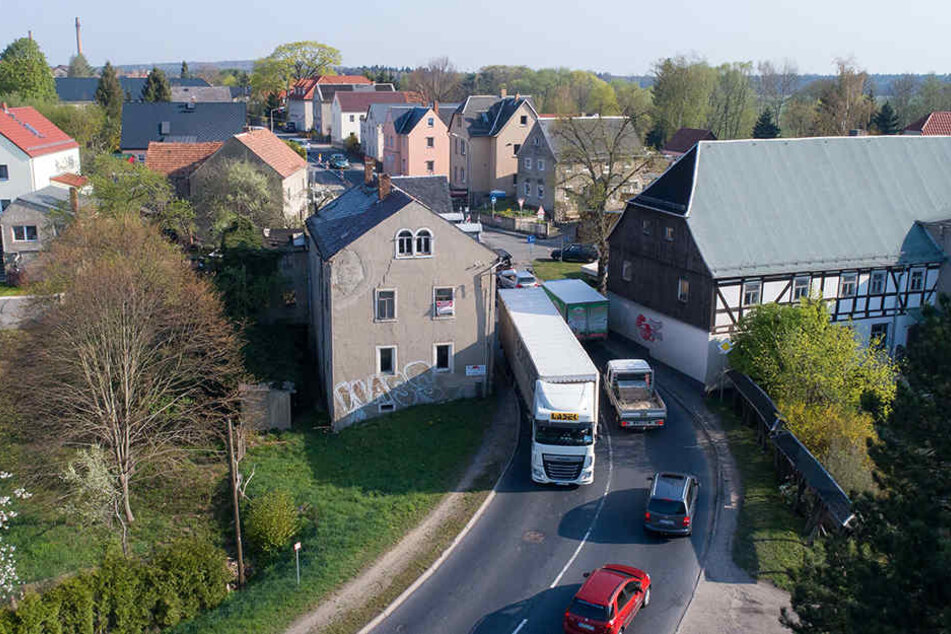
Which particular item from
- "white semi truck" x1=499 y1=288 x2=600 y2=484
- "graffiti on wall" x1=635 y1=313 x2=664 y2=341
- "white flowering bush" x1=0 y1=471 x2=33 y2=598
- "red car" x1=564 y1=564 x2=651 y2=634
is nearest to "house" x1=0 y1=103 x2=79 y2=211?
"white flowering bush" x1=0 y1=471 x2=33 y2=598

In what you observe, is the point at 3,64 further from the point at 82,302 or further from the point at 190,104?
the point at 82,302

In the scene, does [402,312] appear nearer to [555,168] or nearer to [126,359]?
[126,359]

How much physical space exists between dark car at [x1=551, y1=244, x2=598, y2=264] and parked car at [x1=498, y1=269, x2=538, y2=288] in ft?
31.2

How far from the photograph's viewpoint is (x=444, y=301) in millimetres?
37125

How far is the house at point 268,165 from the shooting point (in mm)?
60750

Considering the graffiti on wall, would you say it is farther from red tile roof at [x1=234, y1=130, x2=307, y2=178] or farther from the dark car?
red tile roof at [x1=234, y1=130, x2=307, y2=178]

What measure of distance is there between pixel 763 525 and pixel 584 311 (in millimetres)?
18319

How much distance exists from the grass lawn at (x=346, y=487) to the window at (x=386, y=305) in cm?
423

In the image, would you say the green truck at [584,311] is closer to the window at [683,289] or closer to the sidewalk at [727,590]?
the window at [683,289]

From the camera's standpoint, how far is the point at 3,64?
10612cm

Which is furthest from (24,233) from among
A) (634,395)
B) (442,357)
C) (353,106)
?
(353,106)

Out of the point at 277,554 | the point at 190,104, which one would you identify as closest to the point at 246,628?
the point at 277,554

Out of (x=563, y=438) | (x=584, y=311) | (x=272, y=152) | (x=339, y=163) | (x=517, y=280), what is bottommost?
(x=563, y=438)

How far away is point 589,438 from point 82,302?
65.1ft
